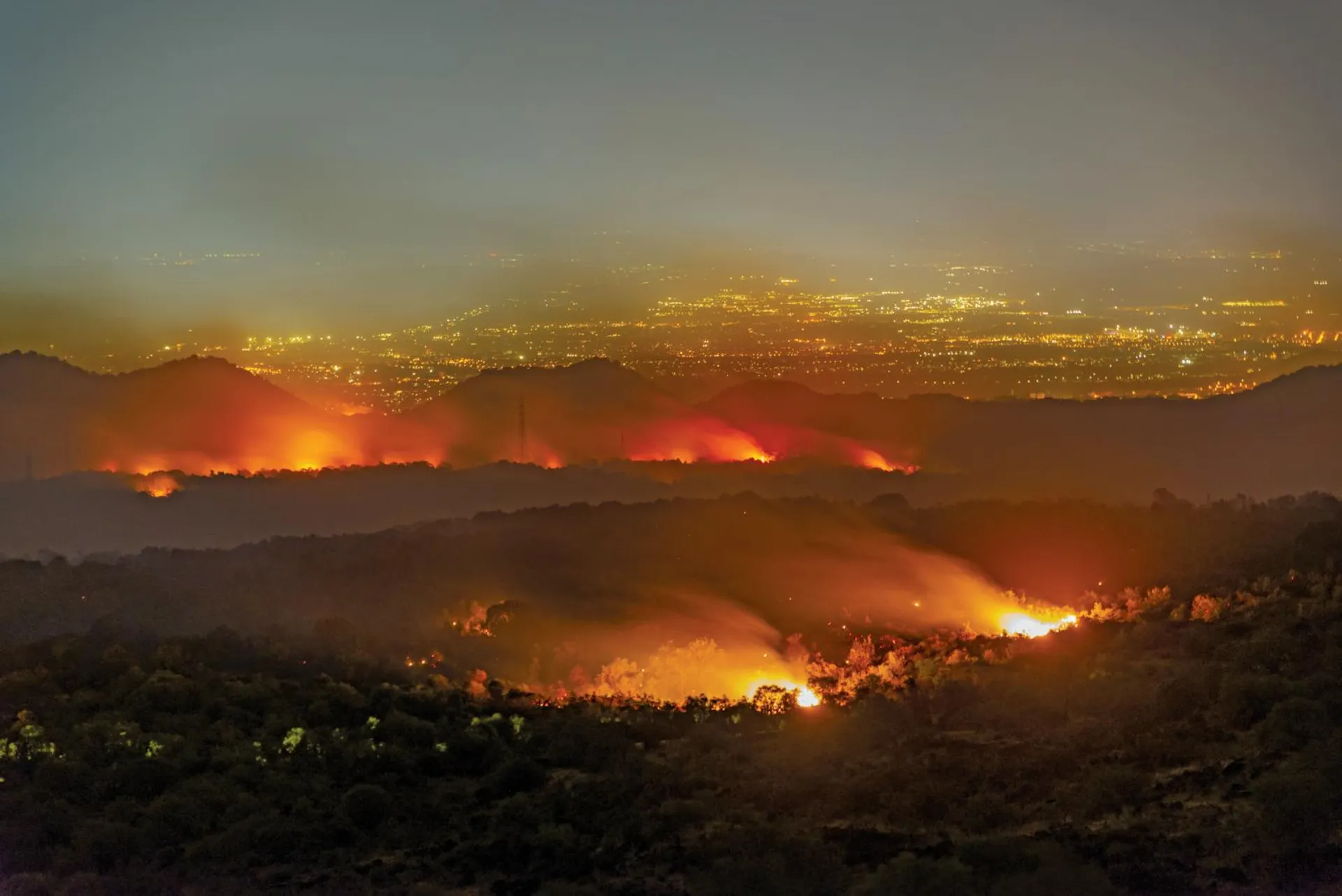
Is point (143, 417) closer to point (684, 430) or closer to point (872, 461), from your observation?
point (684, 430)

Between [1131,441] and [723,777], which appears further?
[1131,441]

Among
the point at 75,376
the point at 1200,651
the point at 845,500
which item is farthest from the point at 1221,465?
the point at 75,376

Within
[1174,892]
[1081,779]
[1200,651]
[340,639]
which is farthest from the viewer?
[340,639]

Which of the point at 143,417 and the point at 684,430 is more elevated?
the point at 143,417

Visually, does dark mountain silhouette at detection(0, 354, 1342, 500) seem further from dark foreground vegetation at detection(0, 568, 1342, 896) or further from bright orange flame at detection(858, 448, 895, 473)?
dark foreground vegetation at detection(0, 568, 1342, 896)

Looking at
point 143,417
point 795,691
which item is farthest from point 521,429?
point 795,691

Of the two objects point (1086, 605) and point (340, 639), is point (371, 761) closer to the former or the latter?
point (340, 639)

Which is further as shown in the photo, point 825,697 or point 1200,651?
point 825,697
